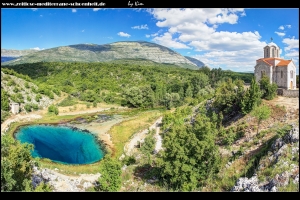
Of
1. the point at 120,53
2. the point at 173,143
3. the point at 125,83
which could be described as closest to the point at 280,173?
the point at 173,143

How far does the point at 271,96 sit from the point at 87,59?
105m

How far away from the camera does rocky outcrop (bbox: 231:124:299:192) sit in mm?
8302

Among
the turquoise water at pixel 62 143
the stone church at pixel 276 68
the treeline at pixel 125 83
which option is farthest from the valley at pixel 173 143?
the treeline at pixel 125 83

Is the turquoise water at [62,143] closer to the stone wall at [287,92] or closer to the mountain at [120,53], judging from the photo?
the stone wall at [287,92]

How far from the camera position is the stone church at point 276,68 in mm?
18219

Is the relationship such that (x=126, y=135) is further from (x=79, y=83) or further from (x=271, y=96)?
(x=79, y=83)

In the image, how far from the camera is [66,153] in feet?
66.3

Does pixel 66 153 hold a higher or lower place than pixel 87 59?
lower

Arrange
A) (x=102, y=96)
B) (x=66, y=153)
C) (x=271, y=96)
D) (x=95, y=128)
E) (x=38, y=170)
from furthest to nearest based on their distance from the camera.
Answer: (x=102, y=96) → (x=95, y=128) → (x=66, y=153) → (x=271, y=96) → (x=38, y=170)

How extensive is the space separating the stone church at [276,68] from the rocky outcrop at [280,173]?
9050mm

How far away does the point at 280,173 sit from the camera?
8.75 m

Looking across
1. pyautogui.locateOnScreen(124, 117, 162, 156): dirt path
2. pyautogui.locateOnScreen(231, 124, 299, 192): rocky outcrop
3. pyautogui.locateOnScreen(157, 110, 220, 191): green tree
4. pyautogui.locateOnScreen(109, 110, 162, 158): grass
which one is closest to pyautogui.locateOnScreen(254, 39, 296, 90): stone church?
pyautogui.locateOnScreen(231, 124, 299, 192): rocky outcrop
